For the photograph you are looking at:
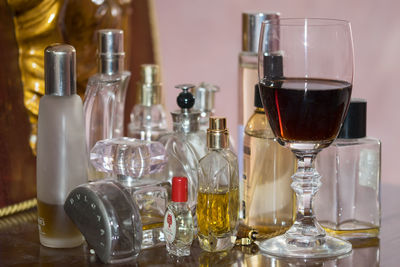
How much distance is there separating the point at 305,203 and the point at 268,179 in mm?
83

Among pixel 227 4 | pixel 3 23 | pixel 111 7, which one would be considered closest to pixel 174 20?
pixel 227 4

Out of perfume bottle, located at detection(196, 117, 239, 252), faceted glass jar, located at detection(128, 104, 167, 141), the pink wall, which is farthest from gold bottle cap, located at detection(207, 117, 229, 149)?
the pink wall

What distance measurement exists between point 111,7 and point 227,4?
757mm

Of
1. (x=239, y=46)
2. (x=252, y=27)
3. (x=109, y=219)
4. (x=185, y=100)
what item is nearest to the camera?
(x=109, y=219)

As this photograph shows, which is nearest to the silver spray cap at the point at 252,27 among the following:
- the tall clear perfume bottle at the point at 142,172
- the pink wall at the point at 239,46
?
the tall clear perfume bottle at the point at 142,172

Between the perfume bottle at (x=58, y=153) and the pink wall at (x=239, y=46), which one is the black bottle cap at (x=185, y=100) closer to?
the perfume bottle at (x=58, y=153)

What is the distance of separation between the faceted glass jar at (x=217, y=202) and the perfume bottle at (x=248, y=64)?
0.17 meters

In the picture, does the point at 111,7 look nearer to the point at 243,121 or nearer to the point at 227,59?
the point at 243,121

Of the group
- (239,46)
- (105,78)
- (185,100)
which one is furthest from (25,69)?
(239,46)

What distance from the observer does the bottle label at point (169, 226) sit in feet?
2.56

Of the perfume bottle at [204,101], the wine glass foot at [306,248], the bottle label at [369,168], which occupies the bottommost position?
the wine glass foot at [306,248]

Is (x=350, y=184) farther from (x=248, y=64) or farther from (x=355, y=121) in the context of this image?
(x=248, y=64)

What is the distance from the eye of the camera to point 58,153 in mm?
809

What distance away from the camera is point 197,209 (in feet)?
2.67
